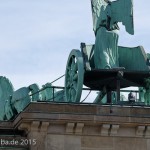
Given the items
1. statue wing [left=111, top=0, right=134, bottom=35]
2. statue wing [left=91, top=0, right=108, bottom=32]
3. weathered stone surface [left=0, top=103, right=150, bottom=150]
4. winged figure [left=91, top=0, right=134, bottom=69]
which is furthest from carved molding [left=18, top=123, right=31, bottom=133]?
statue wing [left=91, top=0, right=108, bottom=32]

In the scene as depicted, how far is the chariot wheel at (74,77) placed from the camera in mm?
34938

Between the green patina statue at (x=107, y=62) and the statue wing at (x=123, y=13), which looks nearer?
the green patina statue at (x=107, y=62)

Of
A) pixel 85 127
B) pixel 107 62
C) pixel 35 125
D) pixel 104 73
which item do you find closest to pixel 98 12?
pixel 107 62

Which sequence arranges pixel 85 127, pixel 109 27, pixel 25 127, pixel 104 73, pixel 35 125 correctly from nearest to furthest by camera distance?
pixel 35 125, pixel 25 127, pixel 85 127, pixel 104 73, pixel 109 27

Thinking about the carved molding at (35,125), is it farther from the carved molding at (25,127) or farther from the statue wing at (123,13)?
the statue wing at (123,13)

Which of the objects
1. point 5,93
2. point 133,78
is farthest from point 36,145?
point 5,93

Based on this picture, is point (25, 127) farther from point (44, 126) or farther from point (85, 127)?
point (85, 127)

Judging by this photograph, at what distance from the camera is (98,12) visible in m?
38.1

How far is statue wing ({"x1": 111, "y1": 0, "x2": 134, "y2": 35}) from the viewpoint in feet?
119

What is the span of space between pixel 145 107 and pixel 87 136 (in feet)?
8.46

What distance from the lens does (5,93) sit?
1747 inches

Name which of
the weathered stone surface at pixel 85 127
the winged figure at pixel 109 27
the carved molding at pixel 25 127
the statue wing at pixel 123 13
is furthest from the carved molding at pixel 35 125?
the statue wing at pixel 123 13

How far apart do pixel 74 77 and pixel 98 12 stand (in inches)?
152

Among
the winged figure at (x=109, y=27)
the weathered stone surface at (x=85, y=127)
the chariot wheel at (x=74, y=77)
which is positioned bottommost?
the weathered stone surface at (x=85, y=127)
